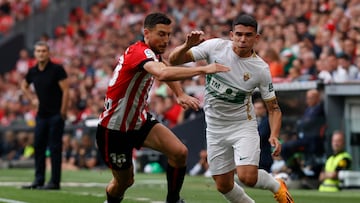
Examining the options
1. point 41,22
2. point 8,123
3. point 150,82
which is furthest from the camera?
point 41,22

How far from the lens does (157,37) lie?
9.78 metres

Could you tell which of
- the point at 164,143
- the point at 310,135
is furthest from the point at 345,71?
the point at 164,143

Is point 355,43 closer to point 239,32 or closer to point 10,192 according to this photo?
point 10,192

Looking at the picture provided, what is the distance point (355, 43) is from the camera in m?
18.8

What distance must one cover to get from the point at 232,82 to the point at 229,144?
65cm

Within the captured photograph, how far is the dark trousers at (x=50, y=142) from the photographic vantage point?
585 inches

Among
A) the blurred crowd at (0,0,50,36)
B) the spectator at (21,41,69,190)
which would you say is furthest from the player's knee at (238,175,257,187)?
the blurred crowd at (0,0,50,36)

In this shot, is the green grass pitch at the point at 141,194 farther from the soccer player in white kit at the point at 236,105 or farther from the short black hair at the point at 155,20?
the short black hair at the point at 155,20

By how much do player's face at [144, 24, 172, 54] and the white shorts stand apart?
1.09 meters

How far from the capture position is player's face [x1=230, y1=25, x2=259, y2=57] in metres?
9.95

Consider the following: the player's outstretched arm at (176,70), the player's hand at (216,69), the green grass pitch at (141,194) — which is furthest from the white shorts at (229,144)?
the green grass pitch at (141,194)

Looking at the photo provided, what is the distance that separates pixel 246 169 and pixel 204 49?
1.29m

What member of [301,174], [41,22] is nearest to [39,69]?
[301,174]

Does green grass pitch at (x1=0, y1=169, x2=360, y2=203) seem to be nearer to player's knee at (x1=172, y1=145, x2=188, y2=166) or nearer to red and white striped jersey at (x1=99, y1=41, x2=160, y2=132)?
player's knee at (x1=172, y1=145, x2=188, y2=166)
